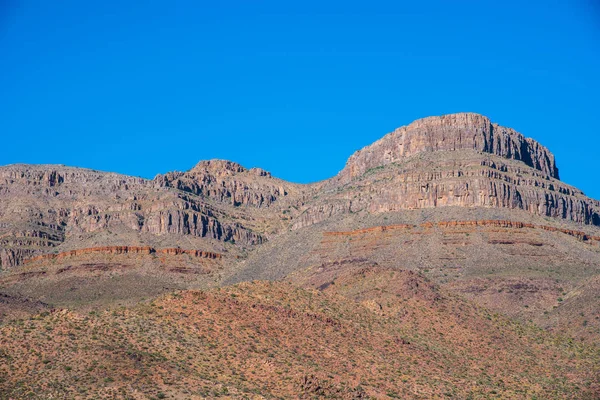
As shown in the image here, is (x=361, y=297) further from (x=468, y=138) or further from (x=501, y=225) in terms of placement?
(x=468, y=138)

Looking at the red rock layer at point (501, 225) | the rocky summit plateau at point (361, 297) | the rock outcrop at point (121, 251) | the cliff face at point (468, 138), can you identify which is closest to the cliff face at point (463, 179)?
the cliff face at point (468, 138)

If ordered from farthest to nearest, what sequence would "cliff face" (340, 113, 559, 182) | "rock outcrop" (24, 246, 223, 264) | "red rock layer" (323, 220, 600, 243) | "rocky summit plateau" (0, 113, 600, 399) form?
1. "cliff face" (340, 113, 559, 182)
2. "rock outcrop" (24, 246, 223, 264)
3. "red rock layer" (323, 220, 600, 243)
4. "rocky summit plateau" (0, 113, 600, 399)

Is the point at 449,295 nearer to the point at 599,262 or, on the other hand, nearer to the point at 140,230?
the point at 599,262

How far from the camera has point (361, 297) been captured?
9962 centimetres

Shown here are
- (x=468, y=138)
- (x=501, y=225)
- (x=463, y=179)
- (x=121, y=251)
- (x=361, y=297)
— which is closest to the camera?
(x=361, y=297)

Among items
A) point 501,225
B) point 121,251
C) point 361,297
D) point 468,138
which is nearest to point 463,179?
point 501,225

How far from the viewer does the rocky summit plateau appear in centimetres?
6594

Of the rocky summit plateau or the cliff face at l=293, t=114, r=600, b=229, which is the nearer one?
the rocky summit plateau

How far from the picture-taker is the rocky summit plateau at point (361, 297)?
6594 centimetres

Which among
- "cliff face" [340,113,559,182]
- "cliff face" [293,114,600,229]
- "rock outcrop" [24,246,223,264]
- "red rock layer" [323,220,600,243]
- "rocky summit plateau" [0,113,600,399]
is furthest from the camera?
"cliff face" [340,113,559,182]

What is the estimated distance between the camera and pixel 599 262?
14200cm

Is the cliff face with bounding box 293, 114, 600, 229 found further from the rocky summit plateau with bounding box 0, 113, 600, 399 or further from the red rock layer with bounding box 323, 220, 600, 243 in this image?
the red rock layer with bounding box 323, 220, 600, 243

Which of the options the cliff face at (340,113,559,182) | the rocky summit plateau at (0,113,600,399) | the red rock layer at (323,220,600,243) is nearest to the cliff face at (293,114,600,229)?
the cliff face at (340,113,559,182)

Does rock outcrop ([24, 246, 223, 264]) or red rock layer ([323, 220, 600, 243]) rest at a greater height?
red rock layer ([323, 220, 600, 243])
